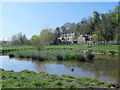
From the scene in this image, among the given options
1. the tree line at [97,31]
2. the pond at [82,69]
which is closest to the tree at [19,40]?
the tree line at [97,31]

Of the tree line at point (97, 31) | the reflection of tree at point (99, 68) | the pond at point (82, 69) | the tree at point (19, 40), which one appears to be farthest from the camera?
the tree at point (19, 40)

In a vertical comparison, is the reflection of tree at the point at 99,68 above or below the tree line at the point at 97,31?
below

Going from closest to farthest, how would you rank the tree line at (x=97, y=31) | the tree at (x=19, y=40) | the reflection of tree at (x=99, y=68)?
the reflection of tree at (x=99, y=68), the tree line at (x=97, y=31), the tree at (x=19, y=40)

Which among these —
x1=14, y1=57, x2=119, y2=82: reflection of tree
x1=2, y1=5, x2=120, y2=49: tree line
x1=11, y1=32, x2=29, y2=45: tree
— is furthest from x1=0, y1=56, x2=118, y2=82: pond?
x1=11, y1=32, x2=29, y2=45: tree

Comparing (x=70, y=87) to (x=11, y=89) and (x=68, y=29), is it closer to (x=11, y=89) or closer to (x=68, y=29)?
(x=11, y=89)

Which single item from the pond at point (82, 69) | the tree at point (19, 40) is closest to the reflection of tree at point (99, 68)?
the pond at point (82, 69)

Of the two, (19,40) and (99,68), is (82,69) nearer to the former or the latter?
(99,68)

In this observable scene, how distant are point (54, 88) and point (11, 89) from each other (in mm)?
1450

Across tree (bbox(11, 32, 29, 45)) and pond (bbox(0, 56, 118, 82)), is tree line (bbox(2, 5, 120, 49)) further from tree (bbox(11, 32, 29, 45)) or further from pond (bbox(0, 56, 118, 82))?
pond (bbox(0, 56, 118, 82))

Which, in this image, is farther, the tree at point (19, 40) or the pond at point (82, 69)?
the tree at point (19, 40)

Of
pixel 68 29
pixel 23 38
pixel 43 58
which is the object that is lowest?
pixel 43 58

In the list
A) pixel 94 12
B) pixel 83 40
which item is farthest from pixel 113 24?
pixel 83 40

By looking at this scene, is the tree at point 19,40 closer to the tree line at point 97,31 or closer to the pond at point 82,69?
the tree line at point 97,31

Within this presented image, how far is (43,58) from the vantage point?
59.3ft
